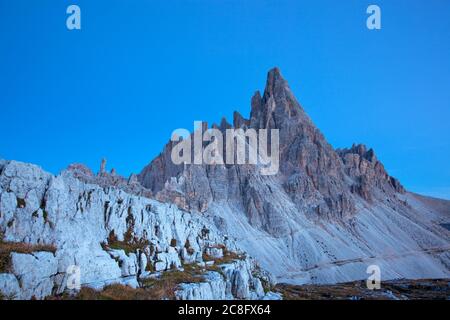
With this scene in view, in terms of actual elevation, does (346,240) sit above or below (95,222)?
→ below

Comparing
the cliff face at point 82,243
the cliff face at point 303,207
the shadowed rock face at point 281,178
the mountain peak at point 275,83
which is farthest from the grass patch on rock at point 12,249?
the mountain peak at point 275,83

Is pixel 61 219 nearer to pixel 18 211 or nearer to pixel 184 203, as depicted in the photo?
pixel 18 211

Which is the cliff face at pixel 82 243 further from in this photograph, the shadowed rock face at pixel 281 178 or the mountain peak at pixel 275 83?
the mountain peak at pixel 275 83

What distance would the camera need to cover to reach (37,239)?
803 inches

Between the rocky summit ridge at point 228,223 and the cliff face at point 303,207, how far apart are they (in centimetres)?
50

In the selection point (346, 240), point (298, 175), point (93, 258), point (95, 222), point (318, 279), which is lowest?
point (318, 279)

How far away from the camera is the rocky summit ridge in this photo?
68.2ft

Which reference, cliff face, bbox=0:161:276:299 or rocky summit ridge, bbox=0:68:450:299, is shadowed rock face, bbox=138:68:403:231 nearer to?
rocky summit ridge, bbox=0:68:450:299

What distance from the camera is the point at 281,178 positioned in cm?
14712

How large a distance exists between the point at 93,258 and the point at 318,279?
8775 centimetres

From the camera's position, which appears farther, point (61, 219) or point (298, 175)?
point (298, 175)

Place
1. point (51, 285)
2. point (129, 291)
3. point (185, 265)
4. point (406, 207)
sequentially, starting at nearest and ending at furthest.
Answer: point (51, 285), point (129, 291), point (185, 265), point (406, 207)

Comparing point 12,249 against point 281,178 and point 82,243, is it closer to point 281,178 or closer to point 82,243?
point 82,243
